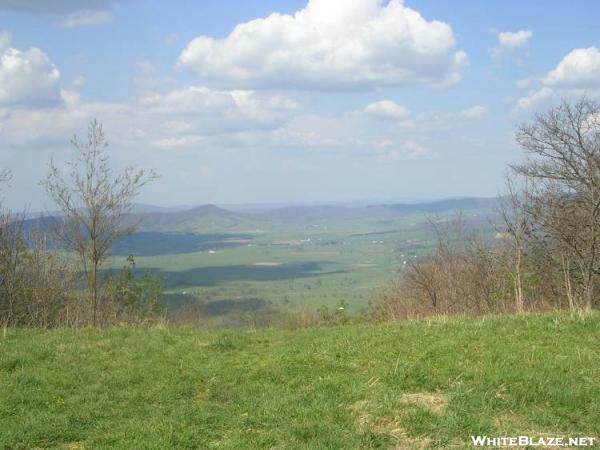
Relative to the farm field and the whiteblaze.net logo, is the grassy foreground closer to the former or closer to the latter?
the whiteblaze.net logo

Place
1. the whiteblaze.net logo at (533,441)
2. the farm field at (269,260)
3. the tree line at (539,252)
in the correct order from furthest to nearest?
the farm field at (269,260) → the tree line at (539,252) → the whiteblaze.net logo at (533,441)

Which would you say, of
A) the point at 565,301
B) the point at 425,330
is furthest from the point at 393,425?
the point at 565,301

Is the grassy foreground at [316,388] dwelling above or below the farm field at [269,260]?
above

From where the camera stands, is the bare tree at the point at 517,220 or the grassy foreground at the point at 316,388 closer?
the grassy foreground at the point at 316,388

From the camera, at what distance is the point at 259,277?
75.5m

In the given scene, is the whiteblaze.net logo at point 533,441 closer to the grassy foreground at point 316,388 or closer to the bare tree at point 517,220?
the grassy foreground at point 316,388

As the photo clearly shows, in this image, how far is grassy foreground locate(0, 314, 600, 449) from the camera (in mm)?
5461

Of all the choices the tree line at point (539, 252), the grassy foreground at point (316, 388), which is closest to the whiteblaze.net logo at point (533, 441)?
the grassy foreground at point (316, 388)

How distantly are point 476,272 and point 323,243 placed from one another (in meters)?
104

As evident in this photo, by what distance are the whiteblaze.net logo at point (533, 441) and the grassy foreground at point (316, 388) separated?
0.37 ft

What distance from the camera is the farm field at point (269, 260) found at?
36.2 m

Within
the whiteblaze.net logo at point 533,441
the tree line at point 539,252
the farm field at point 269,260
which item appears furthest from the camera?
the farm field at point 269,260

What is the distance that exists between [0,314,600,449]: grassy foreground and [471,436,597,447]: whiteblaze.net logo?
11 centimetres

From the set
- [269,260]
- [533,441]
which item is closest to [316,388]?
[533,441]
